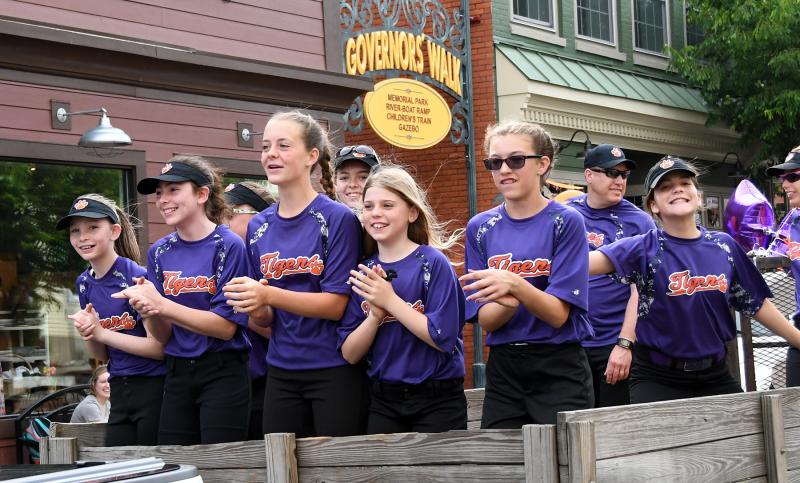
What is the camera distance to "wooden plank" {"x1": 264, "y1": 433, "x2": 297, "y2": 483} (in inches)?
179

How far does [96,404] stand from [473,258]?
542 cm

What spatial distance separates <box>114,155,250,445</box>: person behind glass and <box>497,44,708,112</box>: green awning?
41.2 ft

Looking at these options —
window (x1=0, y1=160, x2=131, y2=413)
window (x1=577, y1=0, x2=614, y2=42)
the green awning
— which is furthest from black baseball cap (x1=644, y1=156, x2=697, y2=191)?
window (x1=577, y1=0, x2=614, y2=42)

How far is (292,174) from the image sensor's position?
18.1ft

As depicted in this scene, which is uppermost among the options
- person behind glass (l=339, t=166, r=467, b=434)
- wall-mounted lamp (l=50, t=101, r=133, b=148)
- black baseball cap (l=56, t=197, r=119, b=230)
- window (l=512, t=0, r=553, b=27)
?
window (l=512, t=0, r=553, b=27)

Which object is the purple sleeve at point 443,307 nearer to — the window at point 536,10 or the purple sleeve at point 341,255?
the purple sleeve at point 341,255

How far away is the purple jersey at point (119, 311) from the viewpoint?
602 cm

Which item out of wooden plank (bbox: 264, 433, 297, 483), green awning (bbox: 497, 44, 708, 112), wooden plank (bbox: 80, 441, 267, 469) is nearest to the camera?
wooden plank (bbox: 264, 433, 297, 483)

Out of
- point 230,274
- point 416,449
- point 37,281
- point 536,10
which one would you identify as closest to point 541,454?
point 416,449

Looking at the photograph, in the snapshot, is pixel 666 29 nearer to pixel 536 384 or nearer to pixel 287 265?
pixel 287 265

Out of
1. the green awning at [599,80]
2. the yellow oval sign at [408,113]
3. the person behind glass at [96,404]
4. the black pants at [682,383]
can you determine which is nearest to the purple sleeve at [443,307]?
the black pants at [682,383]

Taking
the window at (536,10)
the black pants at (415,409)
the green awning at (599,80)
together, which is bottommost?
the black pants at (415,409)

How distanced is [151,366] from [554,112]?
535 inches

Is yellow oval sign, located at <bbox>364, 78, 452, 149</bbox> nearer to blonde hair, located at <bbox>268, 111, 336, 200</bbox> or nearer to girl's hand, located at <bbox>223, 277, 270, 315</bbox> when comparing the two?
blonde hair, located at <bbox>268, 111, 336, 200</bbox>
